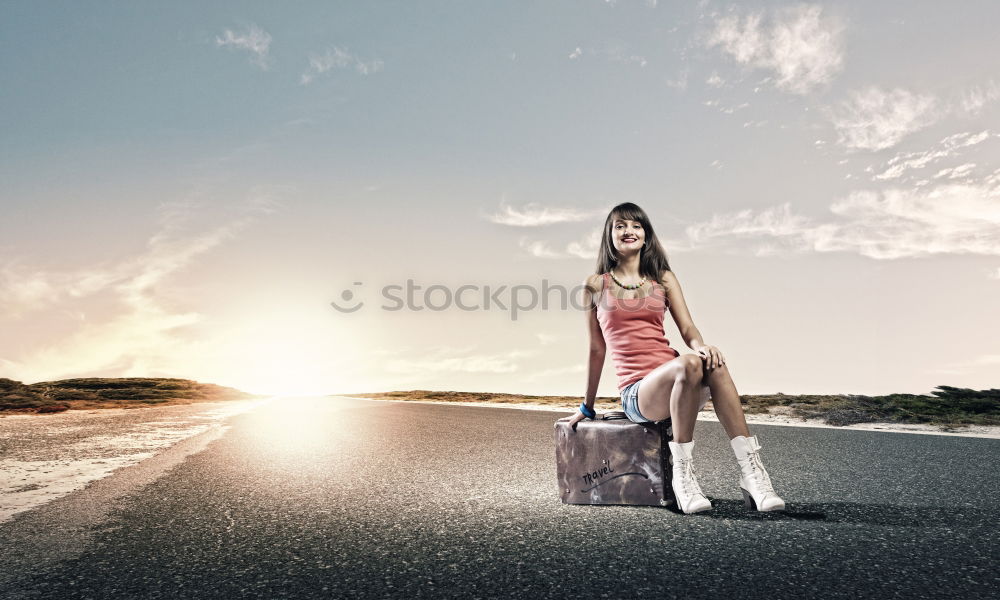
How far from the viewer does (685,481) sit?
133 inches

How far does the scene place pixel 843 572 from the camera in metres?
2.43

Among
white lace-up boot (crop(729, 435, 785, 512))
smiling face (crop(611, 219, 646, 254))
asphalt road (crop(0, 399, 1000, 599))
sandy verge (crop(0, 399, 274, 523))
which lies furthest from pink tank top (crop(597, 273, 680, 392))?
sandy verge (crop(0, 399, 274, 523))

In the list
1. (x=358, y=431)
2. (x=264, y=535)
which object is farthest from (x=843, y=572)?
(x=358, y=431)

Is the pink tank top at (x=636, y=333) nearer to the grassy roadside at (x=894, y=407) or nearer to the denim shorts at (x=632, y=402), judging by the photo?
the denim shorts at (x=632, y=402)

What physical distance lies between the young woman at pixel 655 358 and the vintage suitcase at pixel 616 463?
0.30 ft

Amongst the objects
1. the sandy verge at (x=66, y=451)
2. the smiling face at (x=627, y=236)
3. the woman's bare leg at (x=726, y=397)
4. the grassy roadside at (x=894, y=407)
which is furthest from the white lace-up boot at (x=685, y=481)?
the grassy roadside at (x=894, y=407)

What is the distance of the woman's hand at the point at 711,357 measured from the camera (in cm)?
330

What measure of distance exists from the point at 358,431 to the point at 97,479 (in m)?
4.22

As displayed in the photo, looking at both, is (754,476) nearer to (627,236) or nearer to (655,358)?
(655,358)

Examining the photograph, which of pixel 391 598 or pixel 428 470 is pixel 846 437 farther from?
pixel 391 598

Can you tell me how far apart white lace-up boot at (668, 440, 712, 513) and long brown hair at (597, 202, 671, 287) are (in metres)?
1.10

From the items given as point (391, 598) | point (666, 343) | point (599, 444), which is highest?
point (666, 343)

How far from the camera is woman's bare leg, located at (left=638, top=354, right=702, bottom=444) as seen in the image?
10.7 feet

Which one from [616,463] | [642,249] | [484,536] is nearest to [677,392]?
[616,463]
